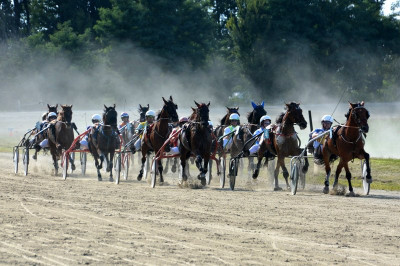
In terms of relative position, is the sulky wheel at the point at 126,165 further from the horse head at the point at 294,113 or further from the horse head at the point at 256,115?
the horse head at the point at 294,113

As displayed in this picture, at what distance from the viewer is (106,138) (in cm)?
2089

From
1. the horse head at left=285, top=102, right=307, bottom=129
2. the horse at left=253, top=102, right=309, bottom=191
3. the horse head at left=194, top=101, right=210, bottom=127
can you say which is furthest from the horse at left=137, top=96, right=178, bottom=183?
the horse head at left=285, top=102, right=307, bottom=129

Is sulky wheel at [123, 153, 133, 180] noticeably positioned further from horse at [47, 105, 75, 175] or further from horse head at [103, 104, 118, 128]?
horse at [47, 105, 75, 175]

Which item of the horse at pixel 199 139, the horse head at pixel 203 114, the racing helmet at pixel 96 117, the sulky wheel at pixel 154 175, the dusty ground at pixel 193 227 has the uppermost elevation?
the racing helmet at pixel 96 117

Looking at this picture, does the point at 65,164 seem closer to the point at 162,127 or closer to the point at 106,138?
the point at 106,138

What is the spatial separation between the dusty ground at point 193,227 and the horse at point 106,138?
3704 mm

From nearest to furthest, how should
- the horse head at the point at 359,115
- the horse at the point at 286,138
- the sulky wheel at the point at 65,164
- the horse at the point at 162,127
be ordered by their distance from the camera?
the horse head at the point at 359,115
the horse at the point at 286,138
the horse at the point at 162,127
the sulky wheel at the point at 65,164

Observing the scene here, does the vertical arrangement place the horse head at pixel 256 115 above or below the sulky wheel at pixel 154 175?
above

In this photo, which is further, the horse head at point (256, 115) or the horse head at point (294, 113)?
the horse head at point (256, 115)

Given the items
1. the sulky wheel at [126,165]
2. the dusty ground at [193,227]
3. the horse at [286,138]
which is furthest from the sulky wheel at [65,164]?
the horse at [286,138]

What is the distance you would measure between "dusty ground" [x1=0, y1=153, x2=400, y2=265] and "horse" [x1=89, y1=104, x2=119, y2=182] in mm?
3704

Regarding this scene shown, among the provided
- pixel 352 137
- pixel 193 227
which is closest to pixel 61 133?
pixel 352 137

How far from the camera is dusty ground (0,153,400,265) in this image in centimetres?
870

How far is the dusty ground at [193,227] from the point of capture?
28.5 feet
